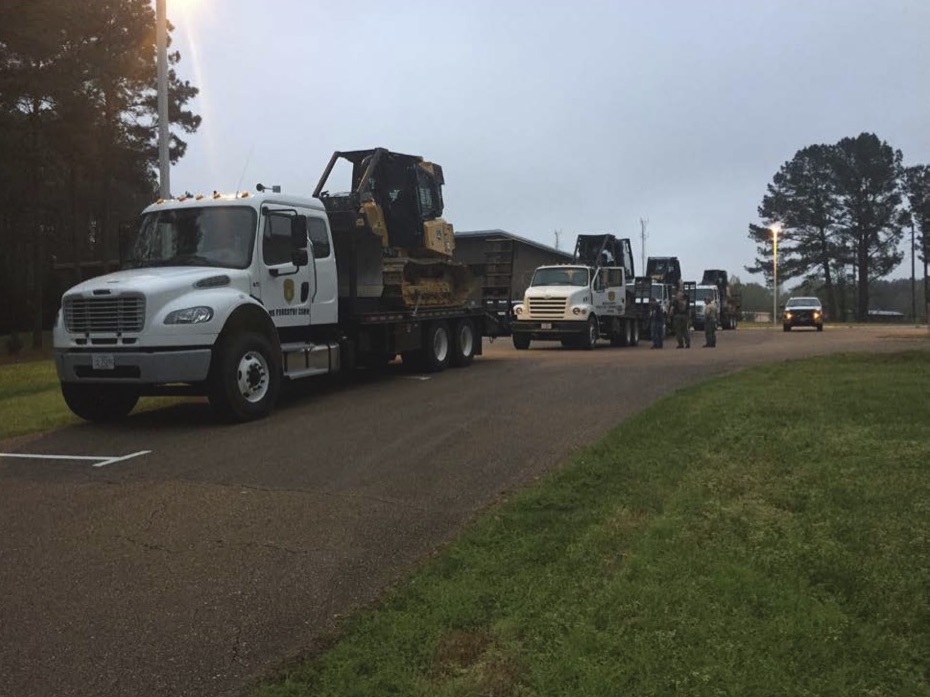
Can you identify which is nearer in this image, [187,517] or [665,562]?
[665,562]

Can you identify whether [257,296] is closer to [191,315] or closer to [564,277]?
[191,315]

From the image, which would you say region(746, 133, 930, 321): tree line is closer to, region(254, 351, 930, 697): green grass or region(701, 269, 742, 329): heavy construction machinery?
region(701, 269, 742, 329): heavy construction machinery

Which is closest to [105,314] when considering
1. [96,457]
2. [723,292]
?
[96,457]

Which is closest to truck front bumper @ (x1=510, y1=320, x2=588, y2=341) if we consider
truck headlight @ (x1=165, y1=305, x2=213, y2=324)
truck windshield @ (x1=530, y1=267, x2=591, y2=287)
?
truck windshield @ (x1=530, y1=267, x2=591, y2=287)

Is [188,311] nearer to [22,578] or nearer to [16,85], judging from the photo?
[22,578]

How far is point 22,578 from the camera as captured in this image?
4.89m

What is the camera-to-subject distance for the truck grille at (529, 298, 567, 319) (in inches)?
946

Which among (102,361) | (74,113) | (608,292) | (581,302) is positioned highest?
(74,113)

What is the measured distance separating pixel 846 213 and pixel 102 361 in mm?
79633

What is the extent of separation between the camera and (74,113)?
28281 mm

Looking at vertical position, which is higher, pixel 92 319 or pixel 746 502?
pixel 92 319

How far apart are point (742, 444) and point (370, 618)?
4604 mm

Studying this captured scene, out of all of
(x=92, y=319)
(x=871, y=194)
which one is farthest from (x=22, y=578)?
(x=871, y=194)

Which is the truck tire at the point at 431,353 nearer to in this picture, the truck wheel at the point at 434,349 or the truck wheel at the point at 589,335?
the truck wheel at the point at 434,349
